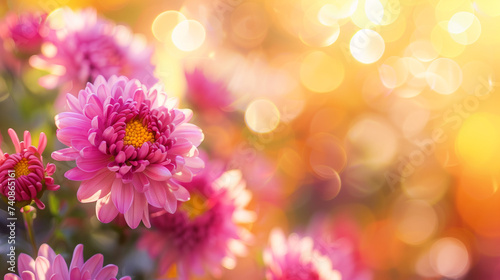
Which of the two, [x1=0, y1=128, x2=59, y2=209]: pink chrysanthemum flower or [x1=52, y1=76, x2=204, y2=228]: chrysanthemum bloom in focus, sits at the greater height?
[x1=52, y1=76, x2=204, y2=228]: chrysanthemum bloom in focus

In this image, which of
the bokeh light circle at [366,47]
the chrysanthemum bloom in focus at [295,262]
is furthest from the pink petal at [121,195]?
the bokeh light circle at [366,47]

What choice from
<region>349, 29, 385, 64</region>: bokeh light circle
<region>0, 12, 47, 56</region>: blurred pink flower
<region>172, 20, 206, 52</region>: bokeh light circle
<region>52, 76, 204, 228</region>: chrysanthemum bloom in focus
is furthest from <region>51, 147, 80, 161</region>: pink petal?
<region>349, 29, 385, 64</region>: bokeh light circle

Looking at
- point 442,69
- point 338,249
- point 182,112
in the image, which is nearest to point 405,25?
point 442,69

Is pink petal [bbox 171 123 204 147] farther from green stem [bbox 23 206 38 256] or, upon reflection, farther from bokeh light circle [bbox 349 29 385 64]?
bokeh light circle [bbox 349 29 385 64]

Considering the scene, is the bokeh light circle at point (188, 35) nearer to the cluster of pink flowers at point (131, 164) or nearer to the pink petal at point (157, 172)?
the cluster of pink flowers at point (131, 164)

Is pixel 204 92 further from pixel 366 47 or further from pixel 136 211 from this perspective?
pixel 366 47

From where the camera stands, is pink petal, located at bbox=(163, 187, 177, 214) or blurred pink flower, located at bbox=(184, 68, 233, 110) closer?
pink petal, located at bbox=(163, 187, 177, 214)

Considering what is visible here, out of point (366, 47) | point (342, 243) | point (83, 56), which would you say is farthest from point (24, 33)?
point (366, 47)
